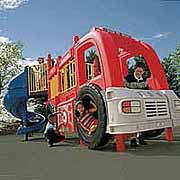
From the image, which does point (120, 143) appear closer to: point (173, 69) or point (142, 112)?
point (142, 112)

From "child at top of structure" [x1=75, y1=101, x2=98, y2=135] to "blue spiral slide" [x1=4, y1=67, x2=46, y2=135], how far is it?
4187mm

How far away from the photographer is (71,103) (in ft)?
27.5

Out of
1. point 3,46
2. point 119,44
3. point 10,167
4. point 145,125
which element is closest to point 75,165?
point 10,167

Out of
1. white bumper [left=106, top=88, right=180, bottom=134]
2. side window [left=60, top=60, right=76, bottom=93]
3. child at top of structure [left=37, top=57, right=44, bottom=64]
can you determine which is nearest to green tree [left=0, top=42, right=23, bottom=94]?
child at top of structure [left=37, top=57, right=44, bottom=64]

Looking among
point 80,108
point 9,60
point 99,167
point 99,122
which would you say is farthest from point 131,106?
point 9,60

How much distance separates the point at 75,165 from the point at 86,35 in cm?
327

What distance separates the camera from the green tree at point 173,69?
2653 centimetres

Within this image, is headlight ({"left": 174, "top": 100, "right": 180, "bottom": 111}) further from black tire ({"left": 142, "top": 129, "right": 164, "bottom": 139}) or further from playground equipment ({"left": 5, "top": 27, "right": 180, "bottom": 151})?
black tire ({"left": 142, "top": 129, "right": 164, "bottom": 139})

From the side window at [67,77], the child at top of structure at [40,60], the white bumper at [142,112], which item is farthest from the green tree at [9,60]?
the white bumper at [142,112]

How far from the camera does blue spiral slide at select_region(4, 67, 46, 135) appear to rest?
1123 cm

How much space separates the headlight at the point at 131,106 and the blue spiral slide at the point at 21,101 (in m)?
5.63

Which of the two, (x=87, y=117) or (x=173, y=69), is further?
(x=173, y=69)

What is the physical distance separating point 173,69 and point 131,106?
22.4 metres

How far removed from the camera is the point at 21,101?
38.1 ft
